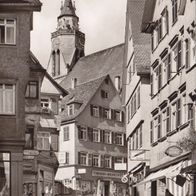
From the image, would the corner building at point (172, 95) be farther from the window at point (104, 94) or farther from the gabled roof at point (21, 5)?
the window at point (104, 94)

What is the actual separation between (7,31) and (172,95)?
316 inches

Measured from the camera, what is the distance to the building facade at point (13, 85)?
3275 cm

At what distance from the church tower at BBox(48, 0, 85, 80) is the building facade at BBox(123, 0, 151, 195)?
68430 mm

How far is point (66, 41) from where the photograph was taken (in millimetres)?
124500

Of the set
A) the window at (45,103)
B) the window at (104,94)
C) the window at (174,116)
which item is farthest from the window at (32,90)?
the window at (104,94)

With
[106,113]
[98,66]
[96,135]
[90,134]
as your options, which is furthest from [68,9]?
[90,134]

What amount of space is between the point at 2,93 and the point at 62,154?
43250 mm

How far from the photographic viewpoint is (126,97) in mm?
55281

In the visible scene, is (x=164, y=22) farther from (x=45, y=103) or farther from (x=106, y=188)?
(x=106, y=188)

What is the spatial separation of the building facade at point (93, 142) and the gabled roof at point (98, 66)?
1575 centimetres

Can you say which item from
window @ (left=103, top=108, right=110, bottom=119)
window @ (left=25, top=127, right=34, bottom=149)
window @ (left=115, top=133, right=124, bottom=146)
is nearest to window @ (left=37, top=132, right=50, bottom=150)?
window @ (left=25, top=127, right=34, bottom=149)

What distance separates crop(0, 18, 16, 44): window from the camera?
34125mm

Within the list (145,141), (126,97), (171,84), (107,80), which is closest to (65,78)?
(107,80)

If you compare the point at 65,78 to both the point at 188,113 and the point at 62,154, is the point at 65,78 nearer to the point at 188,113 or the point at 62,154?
the point at 62,154
